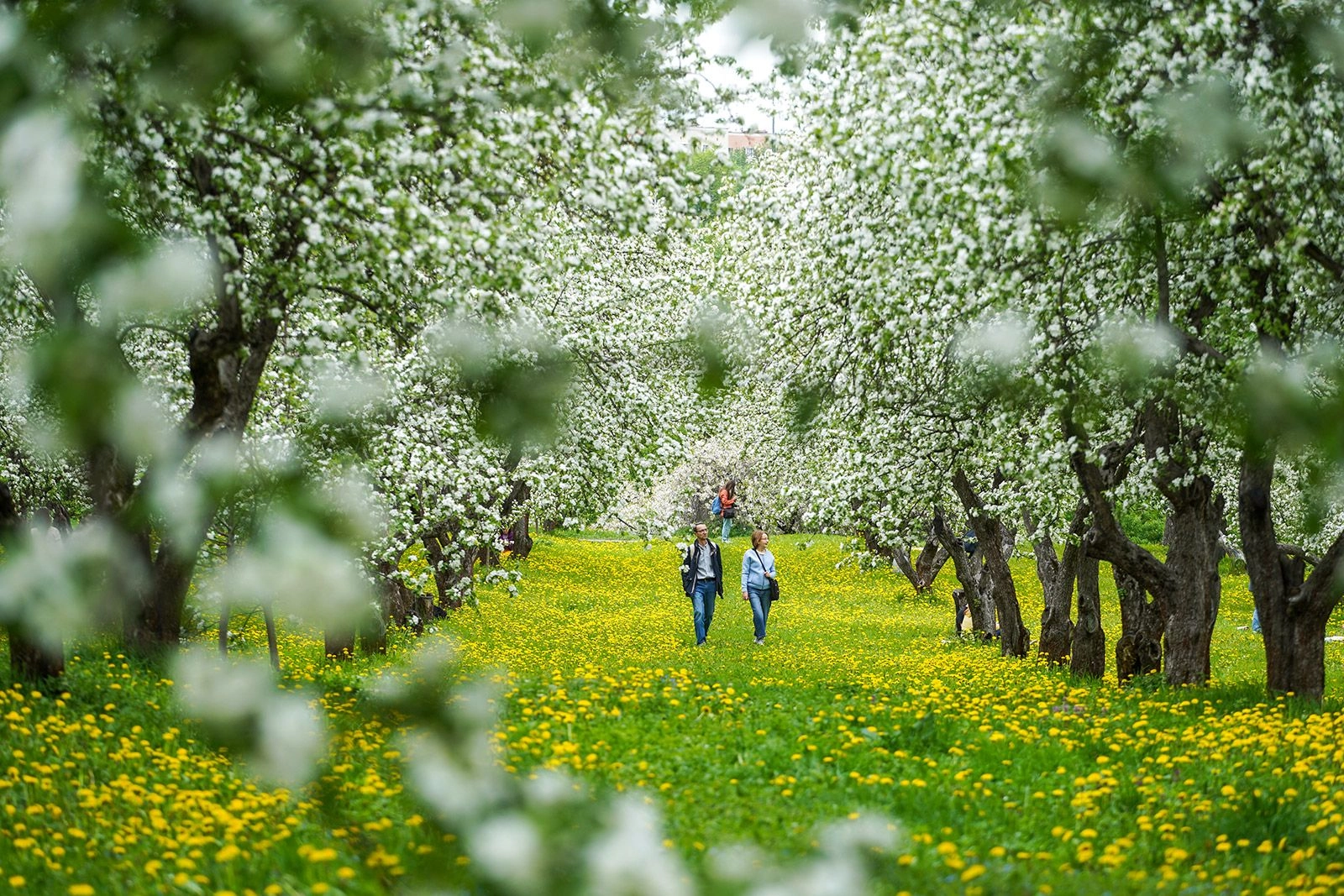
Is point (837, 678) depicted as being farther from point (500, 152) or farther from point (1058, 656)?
point (500, 152)

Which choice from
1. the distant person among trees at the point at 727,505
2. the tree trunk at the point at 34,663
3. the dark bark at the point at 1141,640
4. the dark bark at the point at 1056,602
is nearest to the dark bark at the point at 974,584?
the dark bark at the point at 1056,602

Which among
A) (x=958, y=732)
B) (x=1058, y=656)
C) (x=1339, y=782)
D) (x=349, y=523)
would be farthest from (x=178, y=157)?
(x=1058, y=656)

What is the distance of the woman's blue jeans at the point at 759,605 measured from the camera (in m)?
20.4

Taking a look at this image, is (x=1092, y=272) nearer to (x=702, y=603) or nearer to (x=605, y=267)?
(x=605, y=267)

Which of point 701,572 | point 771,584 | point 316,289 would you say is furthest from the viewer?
point 771,584

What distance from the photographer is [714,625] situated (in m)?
27.8

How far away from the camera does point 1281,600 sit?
497 inches

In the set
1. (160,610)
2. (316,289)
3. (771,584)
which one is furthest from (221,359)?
(771,584)

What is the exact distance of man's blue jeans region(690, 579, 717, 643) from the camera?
66.5ft

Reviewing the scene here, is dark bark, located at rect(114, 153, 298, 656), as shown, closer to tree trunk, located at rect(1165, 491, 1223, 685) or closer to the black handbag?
tree trunk, located at rect(1165, 491, 1223, 685)

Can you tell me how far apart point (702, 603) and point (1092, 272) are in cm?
1133

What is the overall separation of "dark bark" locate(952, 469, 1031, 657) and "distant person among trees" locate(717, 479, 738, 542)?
24437mm

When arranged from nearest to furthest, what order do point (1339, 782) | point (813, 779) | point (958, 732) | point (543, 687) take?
point (1339, 782)
point (813, 779)
point (958, 732)
point (543, 687)

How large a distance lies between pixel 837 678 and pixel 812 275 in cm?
506
